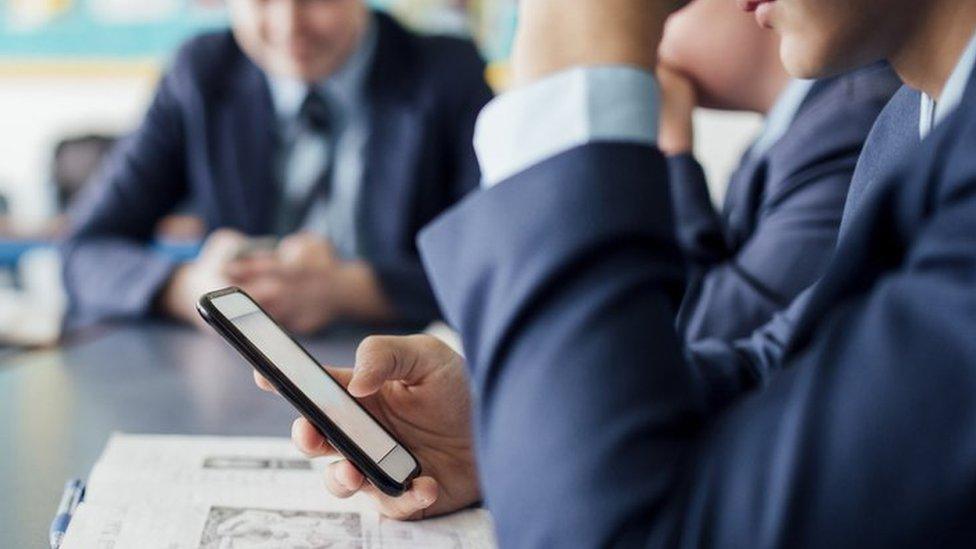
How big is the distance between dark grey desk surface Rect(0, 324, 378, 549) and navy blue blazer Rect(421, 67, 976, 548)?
0.35 metres

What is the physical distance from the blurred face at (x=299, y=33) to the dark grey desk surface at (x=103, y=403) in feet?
1.60

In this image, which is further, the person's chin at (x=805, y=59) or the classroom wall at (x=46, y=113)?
the classroom wall at (x=46, y=113)

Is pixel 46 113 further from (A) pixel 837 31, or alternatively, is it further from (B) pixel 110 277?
(A) pixel 837 31

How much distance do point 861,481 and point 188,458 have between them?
503 mm

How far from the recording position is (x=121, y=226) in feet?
5.34

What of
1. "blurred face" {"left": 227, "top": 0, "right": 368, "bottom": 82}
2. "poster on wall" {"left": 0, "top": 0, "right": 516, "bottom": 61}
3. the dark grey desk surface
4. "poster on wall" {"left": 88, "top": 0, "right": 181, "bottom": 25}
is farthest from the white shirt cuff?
"poster on wall" {"left": 88, "top": 0, "right": 181, "bottom": 25}

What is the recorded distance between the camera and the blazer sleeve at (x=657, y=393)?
37 cm

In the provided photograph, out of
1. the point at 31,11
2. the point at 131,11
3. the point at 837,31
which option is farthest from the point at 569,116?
the point at 31,11

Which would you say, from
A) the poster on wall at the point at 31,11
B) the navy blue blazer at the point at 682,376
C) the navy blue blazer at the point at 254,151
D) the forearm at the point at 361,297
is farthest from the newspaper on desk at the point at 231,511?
the poster on wall at the point at 31,11

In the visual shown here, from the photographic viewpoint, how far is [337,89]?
162 centimetres

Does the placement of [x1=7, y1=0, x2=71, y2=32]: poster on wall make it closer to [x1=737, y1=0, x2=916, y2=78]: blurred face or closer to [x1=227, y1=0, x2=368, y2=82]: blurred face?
[x1=227, y1=0, x2=368, y2=82]: blurred face

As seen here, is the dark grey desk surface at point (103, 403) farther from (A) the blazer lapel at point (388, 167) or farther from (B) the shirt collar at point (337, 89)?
(B) the shirt collar at point (337, 89)

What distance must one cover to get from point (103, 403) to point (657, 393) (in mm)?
686

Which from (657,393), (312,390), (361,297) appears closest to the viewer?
(657,393)
